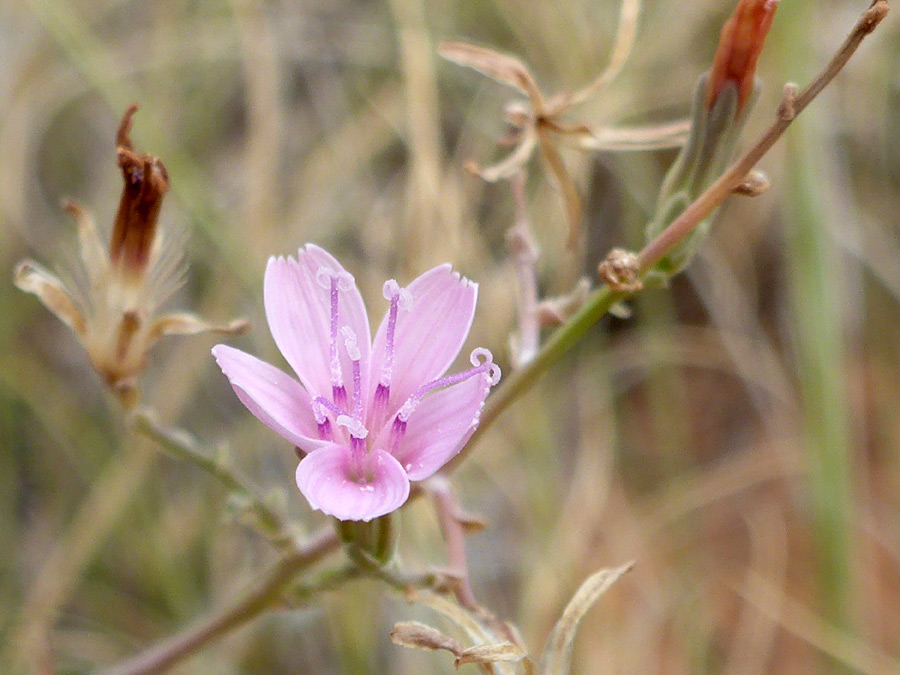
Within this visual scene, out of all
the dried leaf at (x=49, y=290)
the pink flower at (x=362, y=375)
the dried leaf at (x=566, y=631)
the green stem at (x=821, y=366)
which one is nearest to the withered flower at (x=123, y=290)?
the dried leaf at (x=49, y=290)

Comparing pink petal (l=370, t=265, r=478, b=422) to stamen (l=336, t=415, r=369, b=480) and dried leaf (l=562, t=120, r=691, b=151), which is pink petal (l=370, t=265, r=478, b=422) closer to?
stamen (l=336, t=415, r=369, b=480)

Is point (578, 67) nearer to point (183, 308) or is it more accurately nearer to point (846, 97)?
point (846, 97)

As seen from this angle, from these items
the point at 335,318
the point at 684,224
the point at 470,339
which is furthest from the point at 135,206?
the point at 470,339

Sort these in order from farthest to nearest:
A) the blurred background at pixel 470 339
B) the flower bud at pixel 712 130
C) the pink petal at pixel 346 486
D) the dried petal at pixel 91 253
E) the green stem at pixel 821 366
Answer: the blurred background at pixel 470 339, the green stem at pixel 821 366, the dried petal at pixel 91 253, the flower bud at pixel 712 130, the pink petal at pixel 346 486

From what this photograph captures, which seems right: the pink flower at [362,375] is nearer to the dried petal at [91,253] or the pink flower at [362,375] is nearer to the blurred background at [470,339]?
the dried petal at [91,253]

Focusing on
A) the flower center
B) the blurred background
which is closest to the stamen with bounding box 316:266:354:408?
the flower center

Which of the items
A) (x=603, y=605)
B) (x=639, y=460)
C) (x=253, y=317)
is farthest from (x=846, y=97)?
(x=253, y=317)

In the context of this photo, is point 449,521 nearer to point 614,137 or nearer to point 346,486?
point 346,486
